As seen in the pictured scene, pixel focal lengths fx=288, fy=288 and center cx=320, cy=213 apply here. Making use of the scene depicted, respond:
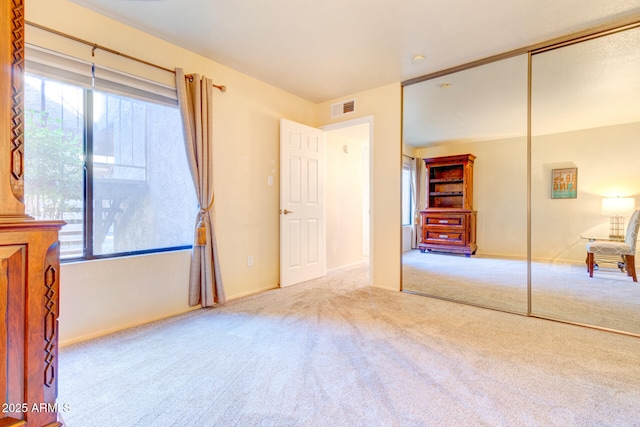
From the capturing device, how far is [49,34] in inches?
78.3

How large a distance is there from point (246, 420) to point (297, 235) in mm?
2548

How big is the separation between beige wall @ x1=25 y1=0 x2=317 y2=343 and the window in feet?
0.72

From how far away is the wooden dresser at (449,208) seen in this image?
3.37 m

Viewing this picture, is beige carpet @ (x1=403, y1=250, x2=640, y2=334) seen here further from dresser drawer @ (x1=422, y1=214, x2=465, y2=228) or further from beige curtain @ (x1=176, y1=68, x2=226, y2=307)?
beige curtain @ (x1=176, y1=68, x2=226, y2=307)

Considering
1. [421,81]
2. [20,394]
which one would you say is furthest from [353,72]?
[20,394]

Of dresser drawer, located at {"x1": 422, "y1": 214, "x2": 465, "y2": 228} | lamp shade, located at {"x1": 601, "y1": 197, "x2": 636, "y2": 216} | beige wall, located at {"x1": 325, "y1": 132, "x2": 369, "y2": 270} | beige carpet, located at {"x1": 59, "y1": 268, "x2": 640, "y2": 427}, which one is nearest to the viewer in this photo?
beige carpet, located at {"x1": 59, "y1": 268, "x2": 640, "y2": 427}

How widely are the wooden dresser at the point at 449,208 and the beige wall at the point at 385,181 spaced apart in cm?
45

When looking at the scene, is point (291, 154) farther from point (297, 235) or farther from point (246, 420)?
→ point (246, 420)

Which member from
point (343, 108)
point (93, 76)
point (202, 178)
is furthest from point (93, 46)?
point (343, 108)

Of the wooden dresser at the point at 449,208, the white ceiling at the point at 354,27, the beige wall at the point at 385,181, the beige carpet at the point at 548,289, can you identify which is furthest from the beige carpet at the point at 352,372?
the white ceiling at the point at 354,27

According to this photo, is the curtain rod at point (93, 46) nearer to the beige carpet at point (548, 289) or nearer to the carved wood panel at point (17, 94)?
the carved wood panel at point (17, 94)

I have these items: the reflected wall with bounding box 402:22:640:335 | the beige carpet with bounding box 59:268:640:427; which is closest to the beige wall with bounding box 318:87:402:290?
the reflected wall with bounding box 402:22:640:335

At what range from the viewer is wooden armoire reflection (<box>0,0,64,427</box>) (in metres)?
0.90

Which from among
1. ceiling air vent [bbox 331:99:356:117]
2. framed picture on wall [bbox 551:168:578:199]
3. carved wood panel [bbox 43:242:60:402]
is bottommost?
carved wood panel [bbox 43:242:60:402]
